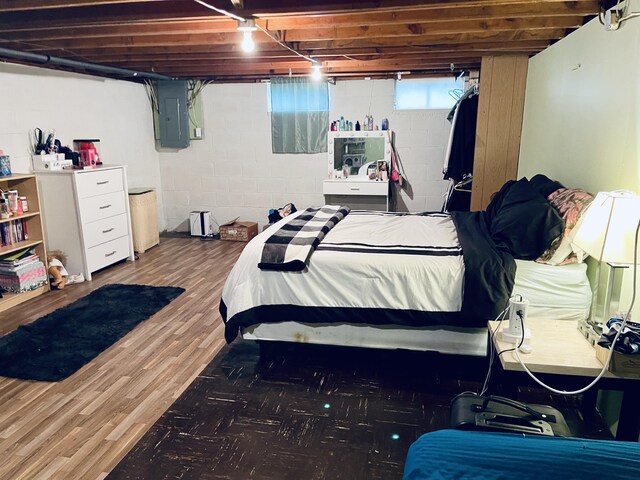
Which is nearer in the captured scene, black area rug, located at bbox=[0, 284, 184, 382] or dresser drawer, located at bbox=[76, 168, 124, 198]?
black area rug, located at bbox=[0, 284, 184, 382]

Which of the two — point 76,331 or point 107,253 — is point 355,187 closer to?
point 107,253

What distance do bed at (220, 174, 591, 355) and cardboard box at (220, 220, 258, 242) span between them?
3.26m

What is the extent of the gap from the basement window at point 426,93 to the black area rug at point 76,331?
142 inches

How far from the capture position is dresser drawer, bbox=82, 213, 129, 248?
478 cm

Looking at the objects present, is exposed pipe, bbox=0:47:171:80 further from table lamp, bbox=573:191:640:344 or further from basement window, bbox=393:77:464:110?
table lamp, bbox=573:191:640:344

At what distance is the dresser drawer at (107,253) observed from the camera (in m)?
4.85

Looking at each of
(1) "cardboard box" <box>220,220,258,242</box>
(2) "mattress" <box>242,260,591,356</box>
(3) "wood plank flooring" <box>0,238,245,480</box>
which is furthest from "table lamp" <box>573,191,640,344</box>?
(1) "cardboard box" <box>220,220,258,242</box>

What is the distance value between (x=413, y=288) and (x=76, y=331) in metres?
2.49

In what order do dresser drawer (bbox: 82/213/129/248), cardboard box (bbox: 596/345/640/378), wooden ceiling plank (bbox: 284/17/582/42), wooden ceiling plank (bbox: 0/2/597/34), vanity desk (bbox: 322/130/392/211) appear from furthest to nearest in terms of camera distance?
1. vanity desk (bbox: 322/130/392/211)
2. dresser drawer (bbox: 82/213/129/248)
3. wooden ceiling plank (bbox: 284/17/582/42)
4. wooden ceiling plank (bbox: 0/2/597/34)
5. cardboard box (bbox: 596/345/640/378)

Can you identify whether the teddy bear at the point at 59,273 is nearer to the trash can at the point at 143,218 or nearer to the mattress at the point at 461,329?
the trash can at the point at 143,218

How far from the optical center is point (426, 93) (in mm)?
6062

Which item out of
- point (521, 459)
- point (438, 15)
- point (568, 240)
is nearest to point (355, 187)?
point (438, 15)

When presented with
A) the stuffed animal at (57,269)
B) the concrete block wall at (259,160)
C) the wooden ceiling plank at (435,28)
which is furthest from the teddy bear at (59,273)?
the wooden ceiling plank at (435,28)

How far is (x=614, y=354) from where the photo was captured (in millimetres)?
1828
